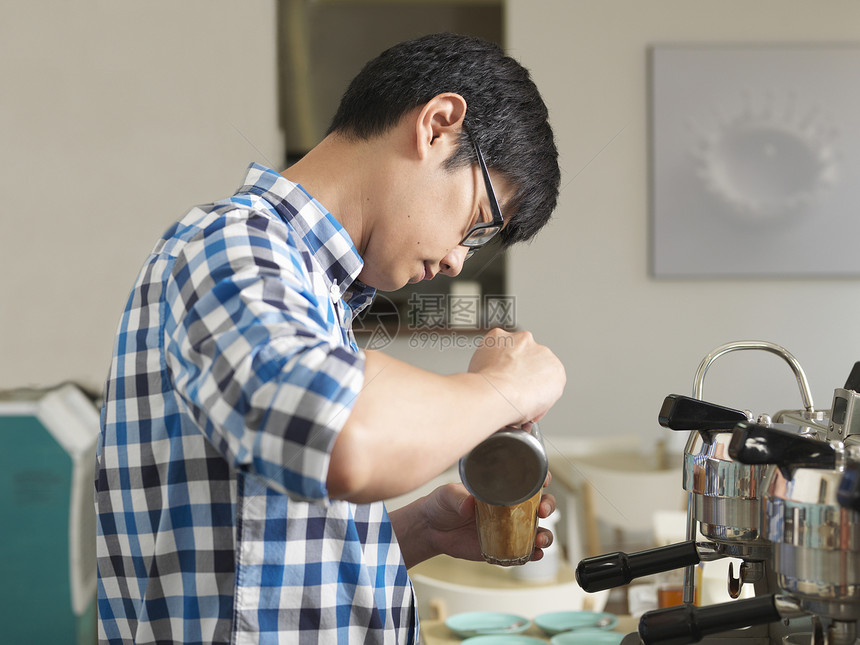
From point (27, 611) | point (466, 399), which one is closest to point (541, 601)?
point (466, 399)

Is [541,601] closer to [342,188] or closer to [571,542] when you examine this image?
[571,542]

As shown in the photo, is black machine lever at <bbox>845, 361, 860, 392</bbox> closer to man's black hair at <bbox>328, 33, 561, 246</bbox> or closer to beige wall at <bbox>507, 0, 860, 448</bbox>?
man's black hair at <bbox>328, 33, 561, 246</bbox>

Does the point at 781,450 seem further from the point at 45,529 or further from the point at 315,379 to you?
the point at 45,529

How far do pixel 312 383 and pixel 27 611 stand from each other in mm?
1827

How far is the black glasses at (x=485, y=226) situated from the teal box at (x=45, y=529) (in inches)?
60.9

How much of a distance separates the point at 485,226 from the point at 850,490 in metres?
0.34

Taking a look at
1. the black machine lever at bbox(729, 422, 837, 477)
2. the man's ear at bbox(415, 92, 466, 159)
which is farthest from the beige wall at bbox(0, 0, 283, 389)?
the black machine lever at bbox(729, 422, 837, 477)

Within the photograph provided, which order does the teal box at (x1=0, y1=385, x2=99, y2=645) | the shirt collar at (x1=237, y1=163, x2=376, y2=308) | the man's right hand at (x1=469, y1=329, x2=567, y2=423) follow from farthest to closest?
the teal box at (x1=0, y1=385, x2=99, y2=645) → the shirt collar at (x1=237, y1=163, x2=376, y2=308) → the man's right hand at (x1=469, y1=329, x2=567, y2=423)

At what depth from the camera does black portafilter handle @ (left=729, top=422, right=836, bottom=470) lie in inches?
15.9

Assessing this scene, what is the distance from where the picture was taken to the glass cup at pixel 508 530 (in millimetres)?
618

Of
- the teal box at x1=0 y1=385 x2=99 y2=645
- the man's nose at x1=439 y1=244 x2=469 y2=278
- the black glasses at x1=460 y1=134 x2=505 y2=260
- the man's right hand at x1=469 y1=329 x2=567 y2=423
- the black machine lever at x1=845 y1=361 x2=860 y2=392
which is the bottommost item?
the teal box at x1=0 y1=385 x2=99 y2=645

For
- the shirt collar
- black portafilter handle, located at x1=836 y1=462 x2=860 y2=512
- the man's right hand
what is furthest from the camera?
the shirt collar

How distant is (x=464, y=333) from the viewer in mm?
955

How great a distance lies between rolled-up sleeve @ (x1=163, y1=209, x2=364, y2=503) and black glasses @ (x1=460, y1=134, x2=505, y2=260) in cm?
22
